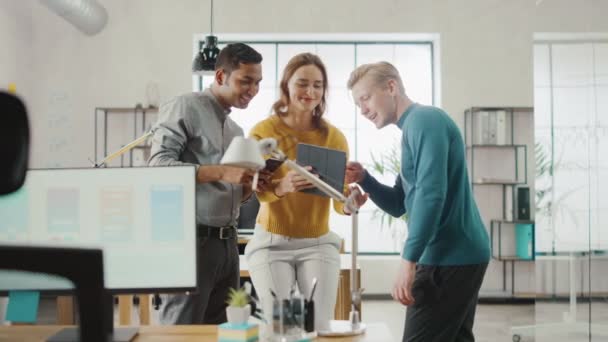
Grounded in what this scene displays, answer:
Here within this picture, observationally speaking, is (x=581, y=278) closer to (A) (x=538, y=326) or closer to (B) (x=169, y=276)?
(A) (x=538, y=326)

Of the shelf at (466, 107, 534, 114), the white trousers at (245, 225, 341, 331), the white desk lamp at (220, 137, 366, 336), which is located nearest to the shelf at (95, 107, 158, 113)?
the shelf at (466, 107, 534, 114)

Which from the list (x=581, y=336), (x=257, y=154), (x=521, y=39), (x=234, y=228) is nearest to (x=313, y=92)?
(x=234, y=228)

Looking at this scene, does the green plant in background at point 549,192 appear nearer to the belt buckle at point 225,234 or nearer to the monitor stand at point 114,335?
the belt buckle at point 225,234

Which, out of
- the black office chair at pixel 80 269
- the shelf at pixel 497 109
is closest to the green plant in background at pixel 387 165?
the shelf at pixel 497 109

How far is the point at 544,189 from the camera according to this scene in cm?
371

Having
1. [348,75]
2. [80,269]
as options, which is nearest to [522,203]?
[348,75]

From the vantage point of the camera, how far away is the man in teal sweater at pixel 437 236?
6.04 ft

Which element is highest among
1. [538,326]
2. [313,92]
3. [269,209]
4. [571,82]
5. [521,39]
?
[521,39]

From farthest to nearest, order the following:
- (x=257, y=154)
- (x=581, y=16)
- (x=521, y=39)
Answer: (x=521, y=39) < (x=581, y=16) < (x=257, y=154)

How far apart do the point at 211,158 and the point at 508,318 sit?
418 cm

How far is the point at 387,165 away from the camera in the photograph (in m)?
6.68

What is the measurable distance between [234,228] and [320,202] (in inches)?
15.3

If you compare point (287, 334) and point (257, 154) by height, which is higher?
point (257, 154)

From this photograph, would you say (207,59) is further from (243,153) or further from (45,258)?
(45,258)
